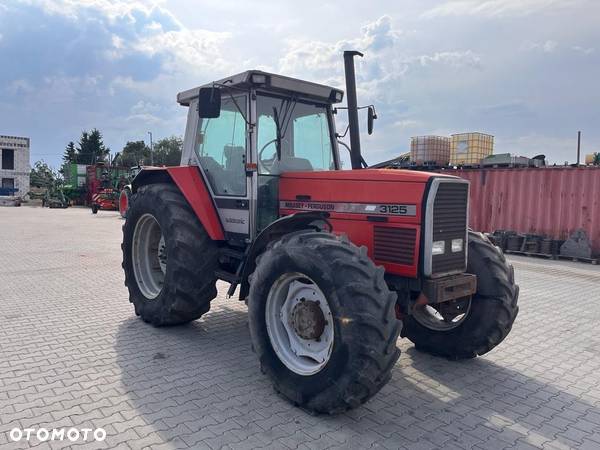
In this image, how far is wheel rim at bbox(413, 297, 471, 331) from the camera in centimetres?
453

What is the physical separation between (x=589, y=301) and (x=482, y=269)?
4465mm

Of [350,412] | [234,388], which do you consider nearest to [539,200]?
[350,412]

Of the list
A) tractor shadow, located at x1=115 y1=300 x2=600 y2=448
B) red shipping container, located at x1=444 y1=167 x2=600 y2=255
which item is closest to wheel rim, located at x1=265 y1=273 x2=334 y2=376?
tractor shadow, located at x1=115 y1=300 x2=600 y2=448

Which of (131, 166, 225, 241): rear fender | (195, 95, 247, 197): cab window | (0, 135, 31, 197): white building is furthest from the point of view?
(0, 135, 31, 197): white building

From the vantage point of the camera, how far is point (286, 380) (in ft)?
11.7

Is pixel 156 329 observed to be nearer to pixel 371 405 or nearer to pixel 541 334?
pixel 371 405

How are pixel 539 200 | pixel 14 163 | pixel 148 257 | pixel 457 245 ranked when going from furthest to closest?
1. pixel 14 163
2. pixel 539 200
3. pixel 148 257
4. pixel 457 245

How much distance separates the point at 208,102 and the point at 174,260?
1.67m

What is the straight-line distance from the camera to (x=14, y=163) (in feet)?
162

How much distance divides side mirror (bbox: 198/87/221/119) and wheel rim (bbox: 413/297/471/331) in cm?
278

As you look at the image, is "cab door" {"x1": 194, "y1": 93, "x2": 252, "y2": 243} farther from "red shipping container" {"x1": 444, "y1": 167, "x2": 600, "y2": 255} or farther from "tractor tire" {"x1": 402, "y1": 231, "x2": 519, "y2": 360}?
"red shipping container" {"x1": 444, "y1": 167, "x2": 600, "y2": 255}

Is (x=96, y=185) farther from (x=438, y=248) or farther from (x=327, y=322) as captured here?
(x=438, y=248)

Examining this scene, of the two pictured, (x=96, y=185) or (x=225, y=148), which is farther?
(x=96, y=185)

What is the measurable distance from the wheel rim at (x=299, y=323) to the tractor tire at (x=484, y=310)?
160cm
